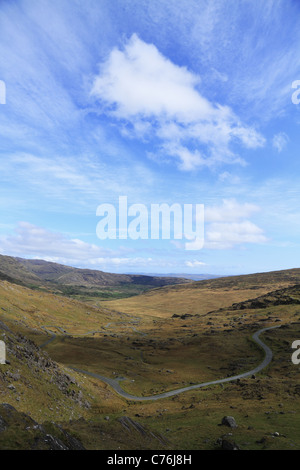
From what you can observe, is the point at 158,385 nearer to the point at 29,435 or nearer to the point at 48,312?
the point at 29,435

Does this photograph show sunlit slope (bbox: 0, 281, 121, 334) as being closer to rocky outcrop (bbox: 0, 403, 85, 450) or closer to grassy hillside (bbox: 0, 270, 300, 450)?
grassy hillside (bbox: 0, 270, 300, 450)

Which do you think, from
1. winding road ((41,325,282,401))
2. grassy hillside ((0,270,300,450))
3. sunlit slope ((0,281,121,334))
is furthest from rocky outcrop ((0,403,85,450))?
sunlit slope ((0,281,121,334))

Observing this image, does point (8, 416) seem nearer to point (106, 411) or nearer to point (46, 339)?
point (106, 411)

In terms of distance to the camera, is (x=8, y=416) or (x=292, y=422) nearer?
(x=8, y=416)

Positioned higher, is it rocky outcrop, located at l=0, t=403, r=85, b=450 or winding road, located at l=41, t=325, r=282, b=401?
rocky outcrop, located at l=0, t=403, r=85, b=450

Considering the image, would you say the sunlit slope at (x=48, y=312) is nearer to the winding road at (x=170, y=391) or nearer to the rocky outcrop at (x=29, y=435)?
Result: the winding road at (x=170, y=391)

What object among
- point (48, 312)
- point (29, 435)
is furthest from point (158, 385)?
point (48, 312)

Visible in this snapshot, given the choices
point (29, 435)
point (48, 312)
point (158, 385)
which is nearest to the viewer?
point (29, 435)

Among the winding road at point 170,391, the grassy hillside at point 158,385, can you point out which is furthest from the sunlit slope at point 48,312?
the winding road at point 170,391

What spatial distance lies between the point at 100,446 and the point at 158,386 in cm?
4796
